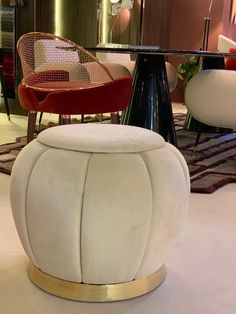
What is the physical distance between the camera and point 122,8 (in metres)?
6.42

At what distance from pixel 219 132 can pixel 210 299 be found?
311 centimetres

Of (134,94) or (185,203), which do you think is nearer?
(185,203)

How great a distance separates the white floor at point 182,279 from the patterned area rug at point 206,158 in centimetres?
46

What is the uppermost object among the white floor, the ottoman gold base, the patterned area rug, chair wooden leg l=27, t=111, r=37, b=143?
chair wooden leg l=27, t=111, r=37, b=143

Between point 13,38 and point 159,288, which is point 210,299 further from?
point 13,38

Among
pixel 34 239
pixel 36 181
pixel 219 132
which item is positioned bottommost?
pixel 219 132

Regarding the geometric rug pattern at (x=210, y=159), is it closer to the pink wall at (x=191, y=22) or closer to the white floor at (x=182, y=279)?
the white floor at (x=182, y=279)

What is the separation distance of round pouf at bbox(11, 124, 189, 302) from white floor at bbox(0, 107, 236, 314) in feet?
0.14

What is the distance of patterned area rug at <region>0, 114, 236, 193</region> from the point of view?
2686 mm

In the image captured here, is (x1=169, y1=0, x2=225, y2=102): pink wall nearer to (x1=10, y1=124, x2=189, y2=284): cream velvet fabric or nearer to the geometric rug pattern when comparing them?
the geometric rug pattern

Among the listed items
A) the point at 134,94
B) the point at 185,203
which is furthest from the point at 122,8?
the point at 185,203

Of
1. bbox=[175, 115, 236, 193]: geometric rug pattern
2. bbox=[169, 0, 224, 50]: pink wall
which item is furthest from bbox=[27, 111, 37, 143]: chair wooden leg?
bbox=[169, 0, 224, 50]: pink wall

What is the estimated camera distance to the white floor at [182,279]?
4.47ft

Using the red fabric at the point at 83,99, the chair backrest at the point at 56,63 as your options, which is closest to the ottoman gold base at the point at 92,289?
the red fabric at the point at 83,99
